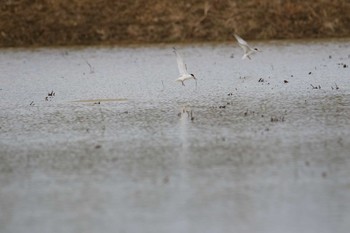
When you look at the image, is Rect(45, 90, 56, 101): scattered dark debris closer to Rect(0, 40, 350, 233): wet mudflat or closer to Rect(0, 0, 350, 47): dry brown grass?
Rect(0, 40, 350, 233): wet mudflat

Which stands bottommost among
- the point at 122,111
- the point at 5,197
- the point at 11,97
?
the point at 5,197

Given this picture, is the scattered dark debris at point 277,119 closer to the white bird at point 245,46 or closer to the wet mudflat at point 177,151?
the wet mudflat at point 177,151

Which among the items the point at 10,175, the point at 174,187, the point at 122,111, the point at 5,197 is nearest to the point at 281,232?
the point at 174,187

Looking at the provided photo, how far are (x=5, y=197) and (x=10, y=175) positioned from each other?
3.72 feet

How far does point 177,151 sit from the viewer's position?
11727 millimetres

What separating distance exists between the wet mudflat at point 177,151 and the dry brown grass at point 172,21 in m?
8.78

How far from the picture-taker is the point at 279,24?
31.4m

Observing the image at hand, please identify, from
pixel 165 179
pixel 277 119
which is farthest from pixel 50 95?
pixel 165 179

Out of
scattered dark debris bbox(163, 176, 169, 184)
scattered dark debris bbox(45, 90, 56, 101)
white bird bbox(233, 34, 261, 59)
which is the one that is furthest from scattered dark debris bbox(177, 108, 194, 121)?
scattered dark debris bbox(163, 176, 169, 184)

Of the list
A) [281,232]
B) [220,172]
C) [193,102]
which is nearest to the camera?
[281,232]

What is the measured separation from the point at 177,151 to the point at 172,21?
20598mm

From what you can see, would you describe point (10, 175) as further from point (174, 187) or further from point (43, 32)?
point (43, 32)

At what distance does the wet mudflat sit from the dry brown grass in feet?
28.8

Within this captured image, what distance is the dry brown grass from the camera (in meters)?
31.2
